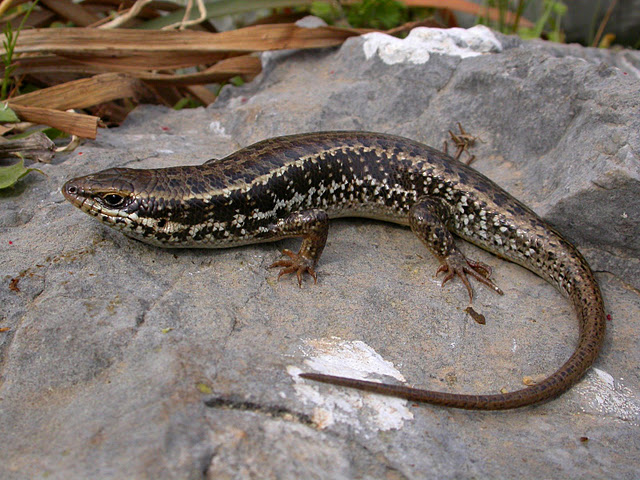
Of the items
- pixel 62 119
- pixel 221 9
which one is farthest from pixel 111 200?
pixel 221 9

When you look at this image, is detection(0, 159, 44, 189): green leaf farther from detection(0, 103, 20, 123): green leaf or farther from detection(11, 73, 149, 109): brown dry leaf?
detection(11, 73, 149, 109): brown dry leaf

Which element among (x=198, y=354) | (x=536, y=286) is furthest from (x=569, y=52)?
(x=198, y=354)

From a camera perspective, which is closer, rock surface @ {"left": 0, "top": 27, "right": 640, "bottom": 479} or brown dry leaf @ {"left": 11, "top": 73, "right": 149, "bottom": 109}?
rock surface @ {"left": 0, "top": 27, "right": 640, "bottom": 479}

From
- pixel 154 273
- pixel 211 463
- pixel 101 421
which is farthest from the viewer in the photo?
pixel 154 273

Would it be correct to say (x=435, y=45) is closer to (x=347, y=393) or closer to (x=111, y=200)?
(x=111, y=200)

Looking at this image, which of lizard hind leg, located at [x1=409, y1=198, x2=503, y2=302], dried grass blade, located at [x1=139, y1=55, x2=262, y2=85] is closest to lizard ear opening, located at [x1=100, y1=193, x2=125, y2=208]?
lizard hind leg, located at [x1=409, y1=198, x2=503, y2=302]

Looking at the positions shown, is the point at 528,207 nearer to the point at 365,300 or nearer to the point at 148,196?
the point at 365,300
